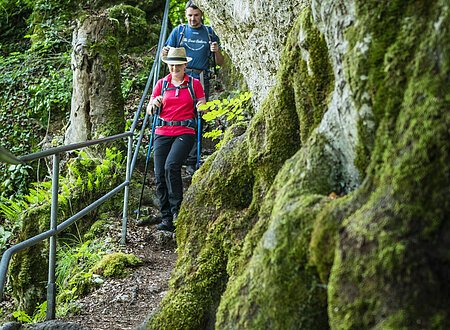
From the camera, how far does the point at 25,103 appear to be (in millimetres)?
13219

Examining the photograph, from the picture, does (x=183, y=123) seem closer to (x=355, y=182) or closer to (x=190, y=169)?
(x=190, y=169)

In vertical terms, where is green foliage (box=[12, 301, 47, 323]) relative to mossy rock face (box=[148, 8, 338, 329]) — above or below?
below

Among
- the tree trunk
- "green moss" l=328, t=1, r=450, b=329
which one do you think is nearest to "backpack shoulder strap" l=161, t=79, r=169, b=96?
the tree trunk

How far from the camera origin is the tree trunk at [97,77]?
936 cm

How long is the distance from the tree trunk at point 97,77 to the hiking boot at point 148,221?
2032 mm

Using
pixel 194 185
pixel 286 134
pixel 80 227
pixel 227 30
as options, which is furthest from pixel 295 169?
pixel 80 227

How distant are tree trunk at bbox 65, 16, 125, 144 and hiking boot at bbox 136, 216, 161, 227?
2.03 m

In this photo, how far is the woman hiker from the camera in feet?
23.0

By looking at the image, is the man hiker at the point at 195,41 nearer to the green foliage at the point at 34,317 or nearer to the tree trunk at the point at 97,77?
the tree trunk at the point at 97,77

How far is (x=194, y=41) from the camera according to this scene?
852cm

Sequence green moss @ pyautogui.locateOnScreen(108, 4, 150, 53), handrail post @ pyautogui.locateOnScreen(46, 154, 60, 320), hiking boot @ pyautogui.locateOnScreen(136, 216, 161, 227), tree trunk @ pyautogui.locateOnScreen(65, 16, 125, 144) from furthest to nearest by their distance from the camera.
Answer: green moss @ pyautogui.locateOnScreen(108, 4, 150, 53) < tree trunk @ pyautogui.locateOnScreen(65, 16, 125, 144) < hiking boot @ pyautogui.locateOnScreen(136, 216, 161, 227) < handrail post @ pyautogui.locateOnScreen(46, 154, 60, 320)

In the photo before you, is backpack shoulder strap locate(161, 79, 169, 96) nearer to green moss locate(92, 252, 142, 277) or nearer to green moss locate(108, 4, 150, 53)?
green moss locate(92, 252, 142, 277)

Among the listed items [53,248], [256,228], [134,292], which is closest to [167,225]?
[134,292]

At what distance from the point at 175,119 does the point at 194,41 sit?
1874 mm
